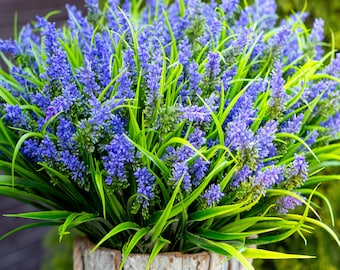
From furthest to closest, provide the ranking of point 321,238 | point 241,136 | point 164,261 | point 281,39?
point 321,238
point 281,39
point 164,261
point 241,136

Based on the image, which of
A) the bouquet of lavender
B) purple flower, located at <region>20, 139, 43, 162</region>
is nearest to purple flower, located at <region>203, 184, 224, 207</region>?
the bouquet of lavender

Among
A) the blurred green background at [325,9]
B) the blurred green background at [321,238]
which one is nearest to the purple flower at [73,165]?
the blurred green background at [321,238]

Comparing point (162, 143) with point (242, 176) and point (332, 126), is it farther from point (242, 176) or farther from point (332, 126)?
point (332, 126)

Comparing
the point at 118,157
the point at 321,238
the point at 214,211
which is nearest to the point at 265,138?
the point at 214,211

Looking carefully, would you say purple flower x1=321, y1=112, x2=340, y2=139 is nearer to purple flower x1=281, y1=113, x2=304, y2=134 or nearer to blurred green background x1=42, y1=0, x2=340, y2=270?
purple flower x1=281, y1=113, x2=304, y2=134

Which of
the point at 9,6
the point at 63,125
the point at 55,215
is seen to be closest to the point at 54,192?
the point at 55,215

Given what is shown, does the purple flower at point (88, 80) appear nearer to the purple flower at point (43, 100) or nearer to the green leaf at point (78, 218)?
the purple flower at point (43, 100)

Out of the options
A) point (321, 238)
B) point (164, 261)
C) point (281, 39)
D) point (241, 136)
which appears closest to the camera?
point (241, 136)

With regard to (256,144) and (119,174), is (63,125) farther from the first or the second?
(256,144)
